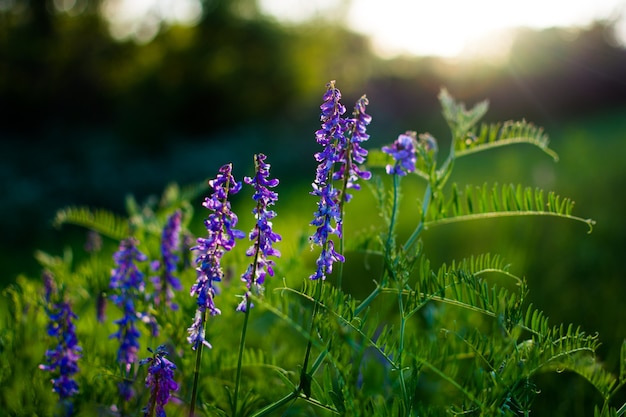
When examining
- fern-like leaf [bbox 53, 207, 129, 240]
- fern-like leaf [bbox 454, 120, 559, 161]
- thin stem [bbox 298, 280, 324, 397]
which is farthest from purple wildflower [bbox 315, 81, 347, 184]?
fern-like leaf [bbox 53, 207, 129, 240]

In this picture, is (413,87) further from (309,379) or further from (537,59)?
(309,379)

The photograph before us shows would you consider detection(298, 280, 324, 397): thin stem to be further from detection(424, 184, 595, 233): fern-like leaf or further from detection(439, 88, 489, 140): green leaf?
detection(439, 88, 489, 140): green leaf

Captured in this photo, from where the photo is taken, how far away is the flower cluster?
1.22m

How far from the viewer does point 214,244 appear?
1.21 m

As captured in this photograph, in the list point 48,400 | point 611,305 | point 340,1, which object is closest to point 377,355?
point 611,305

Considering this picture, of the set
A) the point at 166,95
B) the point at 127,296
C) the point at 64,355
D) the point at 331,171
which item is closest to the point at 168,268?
the point at 127,296

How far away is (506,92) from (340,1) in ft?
17.5

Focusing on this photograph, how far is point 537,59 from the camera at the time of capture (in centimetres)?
1802

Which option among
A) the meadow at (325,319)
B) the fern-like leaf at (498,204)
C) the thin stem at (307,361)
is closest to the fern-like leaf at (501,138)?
the meadow at (325,319)

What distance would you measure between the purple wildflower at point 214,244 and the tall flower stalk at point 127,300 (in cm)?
50

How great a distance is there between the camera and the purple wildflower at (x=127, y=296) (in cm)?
167

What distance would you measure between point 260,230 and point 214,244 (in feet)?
0.31

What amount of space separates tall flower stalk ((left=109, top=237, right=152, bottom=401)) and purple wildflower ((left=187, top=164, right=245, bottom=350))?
0.50 meters

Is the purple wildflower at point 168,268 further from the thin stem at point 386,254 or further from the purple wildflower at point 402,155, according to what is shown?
the purple wildflower at point 402,155
